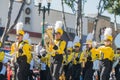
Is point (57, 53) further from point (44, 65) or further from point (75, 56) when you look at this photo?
point (75, 56)

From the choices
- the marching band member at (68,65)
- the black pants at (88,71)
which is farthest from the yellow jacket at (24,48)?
the black pants at (88,71)

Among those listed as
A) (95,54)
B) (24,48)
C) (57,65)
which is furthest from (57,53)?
(95,54)

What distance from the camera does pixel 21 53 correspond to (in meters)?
15.7

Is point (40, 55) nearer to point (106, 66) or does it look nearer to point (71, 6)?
point (106, 66)

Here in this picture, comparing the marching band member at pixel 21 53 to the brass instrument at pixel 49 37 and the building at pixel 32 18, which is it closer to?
the brass instrument at pixel 49 37

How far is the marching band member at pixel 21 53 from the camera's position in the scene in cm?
1561

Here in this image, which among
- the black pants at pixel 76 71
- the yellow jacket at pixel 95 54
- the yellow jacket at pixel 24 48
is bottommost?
the black pants at pixel 76 71

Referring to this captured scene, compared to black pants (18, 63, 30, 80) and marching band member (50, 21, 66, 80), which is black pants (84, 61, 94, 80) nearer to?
marching band member (50, 21, 66, 80)

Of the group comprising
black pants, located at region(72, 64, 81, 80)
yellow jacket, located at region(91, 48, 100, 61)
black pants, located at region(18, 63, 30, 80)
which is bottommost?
Answer: black pants, located at region(72, 64, 81, 80)

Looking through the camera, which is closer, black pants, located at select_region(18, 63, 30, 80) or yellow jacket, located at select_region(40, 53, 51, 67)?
black pants, located at select_region(18, 63, 30, 80)

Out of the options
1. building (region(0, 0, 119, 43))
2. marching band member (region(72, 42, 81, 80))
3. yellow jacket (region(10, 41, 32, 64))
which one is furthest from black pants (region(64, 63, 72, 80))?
building (region(0, 0, 119, 43))

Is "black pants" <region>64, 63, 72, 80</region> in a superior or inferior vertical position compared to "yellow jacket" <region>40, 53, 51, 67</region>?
inferior

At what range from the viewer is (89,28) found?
44.0m

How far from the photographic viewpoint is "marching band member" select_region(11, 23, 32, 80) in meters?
15.6
